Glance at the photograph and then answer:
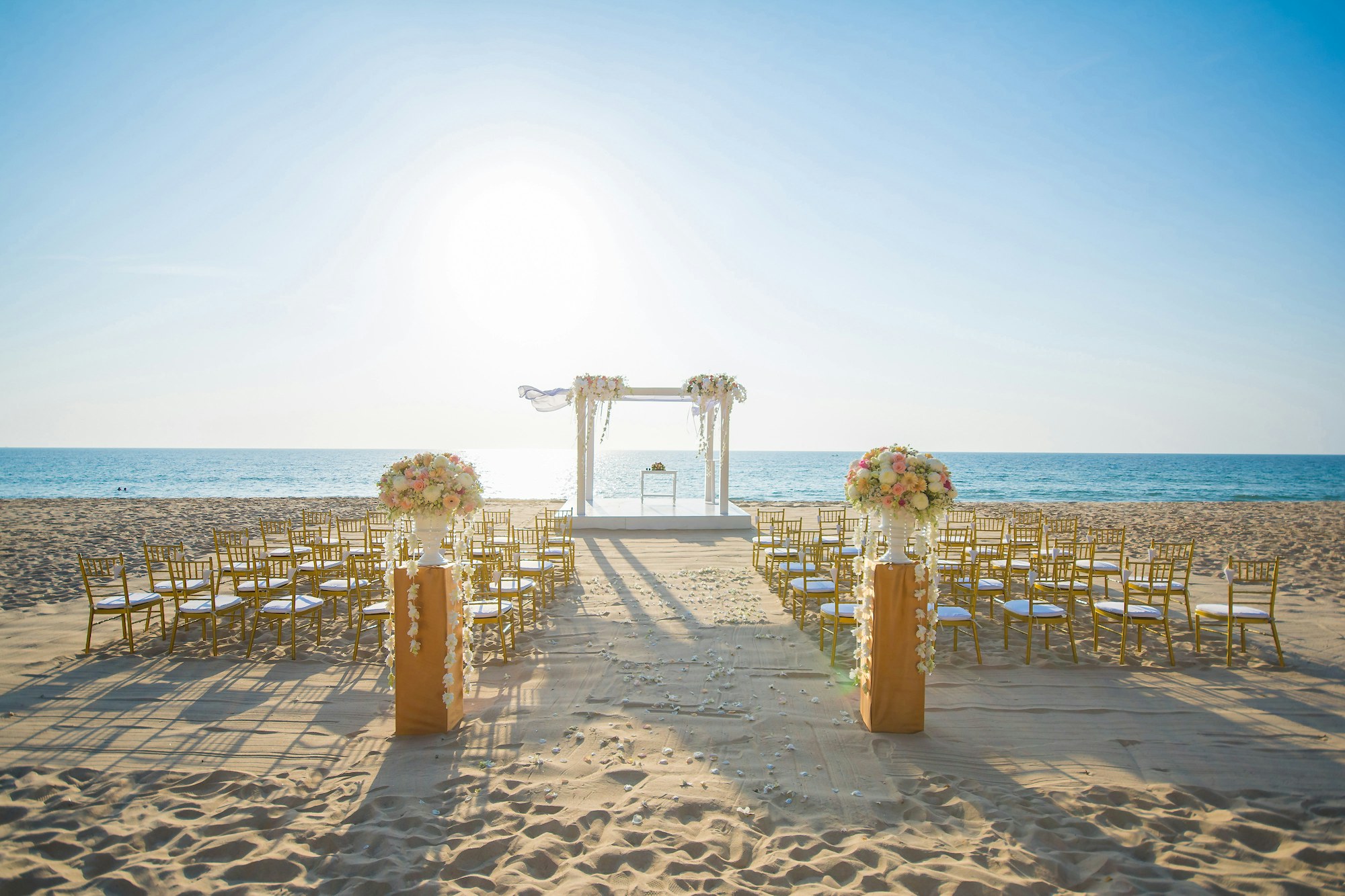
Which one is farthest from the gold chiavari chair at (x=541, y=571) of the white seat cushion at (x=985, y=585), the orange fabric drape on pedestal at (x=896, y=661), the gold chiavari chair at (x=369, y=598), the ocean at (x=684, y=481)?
the ocean at (x=684, y=481)

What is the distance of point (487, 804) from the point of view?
3352mm

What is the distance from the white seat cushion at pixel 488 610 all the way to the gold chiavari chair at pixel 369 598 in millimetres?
723

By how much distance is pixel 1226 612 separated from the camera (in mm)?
5578

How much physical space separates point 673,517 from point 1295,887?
1160cm

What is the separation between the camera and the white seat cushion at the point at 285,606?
5734 millimetres

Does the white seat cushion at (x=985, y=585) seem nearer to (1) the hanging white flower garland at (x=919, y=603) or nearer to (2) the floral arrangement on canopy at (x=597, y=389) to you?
(1) the hanging white flower garland at (x=919, y=603)

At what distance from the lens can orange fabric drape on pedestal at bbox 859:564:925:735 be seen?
13.8ft

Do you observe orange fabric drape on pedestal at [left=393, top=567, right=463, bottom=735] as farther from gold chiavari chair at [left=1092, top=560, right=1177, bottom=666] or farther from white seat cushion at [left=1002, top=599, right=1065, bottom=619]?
gold chiavari chair at [left=1092, top=560, right=1177, bottom=666]

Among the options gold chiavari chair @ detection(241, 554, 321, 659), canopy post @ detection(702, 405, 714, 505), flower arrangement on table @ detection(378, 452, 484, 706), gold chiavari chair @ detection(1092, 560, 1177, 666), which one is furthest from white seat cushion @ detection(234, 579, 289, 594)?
canopy post @ detection(702, 405, 714, 505)

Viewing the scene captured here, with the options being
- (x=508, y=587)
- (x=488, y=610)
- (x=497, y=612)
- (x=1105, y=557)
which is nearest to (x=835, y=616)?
(x=497, y=612)

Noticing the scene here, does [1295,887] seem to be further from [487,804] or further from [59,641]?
[59,641]

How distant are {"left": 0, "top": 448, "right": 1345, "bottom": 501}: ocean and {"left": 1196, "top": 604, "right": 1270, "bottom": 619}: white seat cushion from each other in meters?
17.7

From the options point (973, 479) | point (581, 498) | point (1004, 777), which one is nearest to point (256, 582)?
point (1004, 777)

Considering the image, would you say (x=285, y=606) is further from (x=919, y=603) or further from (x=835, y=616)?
(x=919, y=603)
